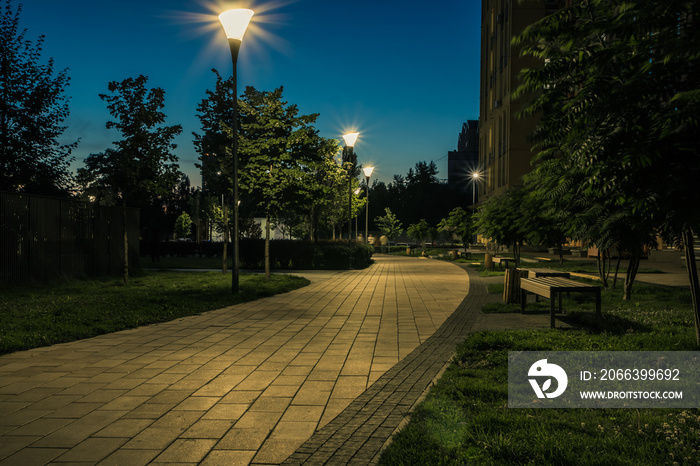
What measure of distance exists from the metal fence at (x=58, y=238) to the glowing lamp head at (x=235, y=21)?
724 centimetres

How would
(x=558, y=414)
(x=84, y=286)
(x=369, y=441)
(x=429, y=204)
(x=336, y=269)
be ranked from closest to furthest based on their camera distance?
1. (x=369, y=441)
2. (x=558, y=414)
3. (x=84, y=286)
4. (x=336, y=269)
5. (x=429, y=204)

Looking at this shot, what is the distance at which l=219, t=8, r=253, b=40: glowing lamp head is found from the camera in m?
12.7

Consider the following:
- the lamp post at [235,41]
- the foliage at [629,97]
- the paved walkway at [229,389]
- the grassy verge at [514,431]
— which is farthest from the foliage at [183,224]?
the foliage at [629,97]

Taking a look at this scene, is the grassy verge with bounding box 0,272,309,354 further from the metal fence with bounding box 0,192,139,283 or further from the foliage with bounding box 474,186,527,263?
the foliage with bounding box 474,186,527,263

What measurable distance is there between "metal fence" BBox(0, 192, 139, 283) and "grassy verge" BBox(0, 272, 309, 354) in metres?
0.64

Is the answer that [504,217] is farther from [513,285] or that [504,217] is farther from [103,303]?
[103,303]

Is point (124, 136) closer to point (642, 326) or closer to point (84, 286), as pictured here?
point (84, 286)

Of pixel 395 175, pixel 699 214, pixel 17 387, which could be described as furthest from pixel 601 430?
pixel 395 175

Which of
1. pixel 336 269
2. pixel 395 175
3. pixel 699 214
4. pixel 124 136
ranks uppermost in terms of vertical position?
pixel 395 175

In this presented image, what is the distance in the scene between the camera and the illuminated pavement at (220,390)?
11.8 feet

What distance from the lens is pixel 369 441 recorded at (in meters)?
3.62

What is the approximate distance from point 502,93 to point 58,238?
1715 inches

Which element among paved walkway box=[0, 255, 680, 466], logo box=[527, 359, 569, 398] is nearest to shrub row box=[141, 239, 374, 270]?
paved walkway box=[0, 255, 680, 466]

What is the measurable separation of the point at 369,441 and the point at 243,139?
1472 centimetres
